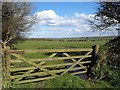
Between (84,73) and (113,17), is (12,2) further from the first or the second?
(84,73)

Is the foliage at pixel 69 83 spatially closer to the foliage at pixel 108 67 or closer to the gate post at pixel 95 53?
the foliage at pixel 108 67

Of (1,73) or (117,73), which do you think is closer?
(1,73)

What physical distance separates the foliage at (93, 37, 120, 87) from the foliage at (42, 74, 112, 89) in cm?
58

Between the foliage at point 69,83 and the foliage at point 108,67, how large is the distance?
580 mm

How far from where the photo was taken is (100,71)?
41.2 ft

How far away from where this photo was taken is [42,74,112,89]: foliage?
10.7 meters

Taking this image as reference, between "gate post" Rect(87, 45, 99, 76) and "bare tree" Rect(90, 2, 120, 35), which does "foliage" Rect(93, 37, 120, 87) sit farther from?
"bare tree" Rect(90, 2, 120, 35)

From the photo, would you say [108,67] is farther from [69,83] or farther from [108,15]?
[108,15]

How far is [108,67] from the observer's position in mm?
12922

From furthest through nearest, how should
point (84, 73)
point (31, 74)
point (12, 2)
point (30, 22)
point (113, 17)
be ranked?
point (30, 22), point (113, 17), point (12, 2), point (84, 73), point (31, 74)

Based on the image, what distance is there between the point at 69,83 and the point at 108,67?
315cm

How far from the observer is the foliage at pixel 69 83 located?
10.7m

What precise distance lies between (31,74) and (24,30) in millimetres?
19764

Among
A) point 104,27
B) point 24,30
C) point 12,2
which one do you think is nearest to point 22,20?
point 24,30
